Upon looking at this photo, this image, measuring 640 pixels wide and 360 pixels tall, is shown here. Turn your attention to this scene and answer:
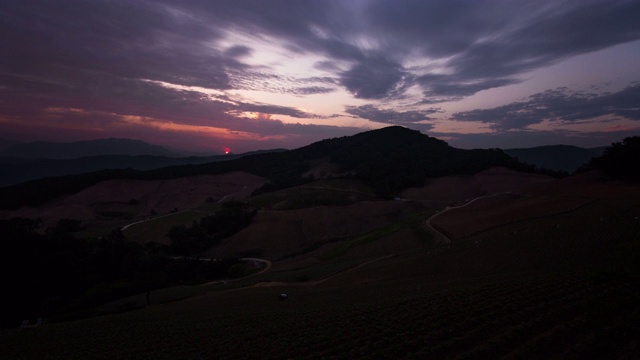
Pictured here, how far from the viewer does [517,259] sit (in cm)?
2770

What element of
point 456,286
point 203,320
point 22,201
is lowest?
point 22,201

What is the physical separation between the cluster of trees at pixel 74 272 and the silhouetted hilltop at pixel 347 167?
6347cm

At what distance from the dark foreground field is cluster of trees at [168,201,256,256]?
101ft

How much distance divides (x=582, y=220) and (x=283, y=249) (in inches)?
1687

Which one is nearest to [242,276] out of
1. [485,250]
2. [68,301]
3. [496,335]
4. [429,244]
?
[68,301]

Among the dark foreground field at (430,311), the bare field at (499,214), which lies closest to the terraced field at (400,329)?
the dark foreground field at (430,311)

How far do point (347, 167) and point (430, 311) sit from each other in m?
127

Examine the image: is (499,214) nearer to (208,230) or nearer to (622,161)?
(622,161)

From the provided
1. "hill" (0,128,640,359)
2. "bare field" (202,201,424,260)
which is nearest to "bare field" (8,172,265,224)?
"hill" (0,128,640,359)

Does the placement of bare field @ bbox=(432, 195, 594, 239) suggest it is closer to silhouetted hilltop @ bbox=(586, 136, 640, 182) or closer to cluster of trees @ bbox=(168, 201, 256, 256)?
silhouetted hilltop @ bbox=(586, 136, 640, 182)

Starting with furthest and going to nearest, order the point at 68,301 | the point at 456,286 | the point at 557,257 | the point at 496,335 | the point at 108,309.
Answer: the point at 68,301 → the point at 108,309 → the point at 557,257 → the point at 456,286 → the point at 496,335

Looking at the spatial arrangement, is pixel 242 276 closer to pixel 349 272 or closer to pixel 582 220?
pixel 349 272

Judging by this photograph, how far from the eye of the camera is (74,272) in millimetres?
46688

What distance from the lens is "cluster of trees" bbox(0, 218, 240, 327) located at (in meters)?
37.3
